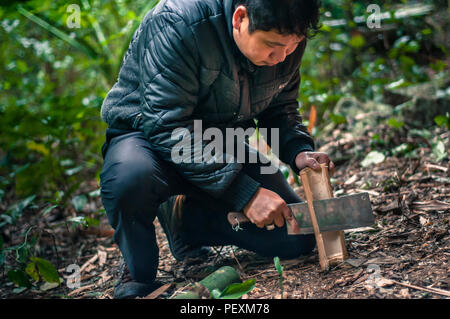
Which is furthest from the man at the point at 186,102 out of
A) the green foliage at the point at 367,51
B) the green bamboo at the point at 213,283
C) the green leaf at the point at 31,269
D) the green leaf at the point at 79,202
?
the green foliage at the point at 367,51

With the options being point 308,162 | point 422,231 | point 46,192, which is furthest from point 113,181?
point 46,192

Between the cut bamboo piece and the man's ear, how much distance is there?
637 millimetres

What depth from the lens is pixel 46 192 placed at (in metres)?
3.31

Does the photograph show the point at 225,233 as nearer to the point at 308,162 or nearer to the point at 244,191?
the point at 244,191

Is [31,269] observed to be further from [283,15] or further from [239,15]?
[283,15]

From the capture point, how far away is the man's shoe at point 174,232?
1912 mm

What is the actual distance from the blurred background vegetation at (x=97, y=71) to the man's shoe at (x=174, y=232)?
44 cm

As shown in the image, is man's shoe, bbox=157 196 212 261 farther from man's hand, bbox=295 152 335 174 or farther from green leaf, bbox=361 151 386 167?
green leaf, bbox=361 151 386 167

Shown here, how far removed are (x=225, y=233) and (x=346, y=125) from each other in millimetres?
2043

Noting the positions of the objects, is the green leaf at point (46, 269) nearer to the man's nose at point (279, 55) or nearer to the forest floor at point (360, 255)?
the forest floor at point (360, 255)

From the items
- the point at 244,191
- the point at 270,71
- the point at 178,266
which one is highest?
the point at 270,71

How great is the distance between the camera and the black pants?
5.00ft

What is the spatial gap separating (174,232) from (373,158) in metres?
1.52
